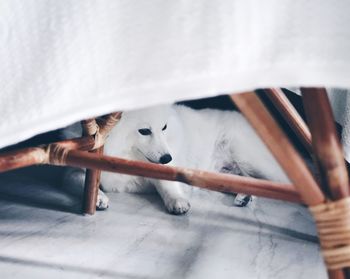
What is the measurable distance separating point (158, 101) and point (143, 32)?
66 millimetres

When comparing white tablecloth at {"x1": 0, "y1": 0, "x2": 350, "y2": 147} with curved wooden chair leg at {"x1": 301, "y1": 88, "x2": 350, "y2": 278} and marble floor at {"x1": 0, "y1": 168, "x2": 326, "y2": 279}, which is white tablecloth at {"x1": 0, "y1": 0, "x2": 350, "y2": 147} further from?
marble floor at {"x1": 0, "y1": 168, "x2": 326, "y2": 279}

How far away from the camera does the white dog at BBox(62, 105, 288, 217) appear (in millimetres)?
1273

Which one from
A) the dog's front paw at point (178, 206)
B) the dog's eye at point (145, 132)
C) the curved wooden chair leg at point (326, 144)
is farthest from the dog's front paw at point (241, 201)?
the curved wooden chair leg at point (326, 144)

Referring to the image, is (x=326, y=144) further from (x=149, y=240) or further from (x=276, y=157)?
(x=149, y=240)

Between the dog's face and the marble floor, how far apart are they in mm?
184

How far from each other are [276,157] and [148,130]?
99cm

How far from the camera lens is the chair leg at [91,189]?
3.36 feet

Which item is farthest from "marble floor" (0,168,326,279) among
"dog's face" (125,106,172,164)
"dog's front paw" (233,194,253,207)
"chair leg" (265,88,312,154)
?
"chair leg" (265,88,312,154)

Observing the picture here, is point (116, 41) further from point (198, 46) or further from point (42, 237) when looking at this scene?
point (42, 237)

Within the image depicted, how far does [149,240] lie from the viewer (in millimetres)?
916

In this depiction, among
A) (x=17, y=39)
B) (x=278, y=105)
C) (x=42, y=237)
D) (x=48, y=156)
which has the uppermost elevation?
(x=17, y=39)

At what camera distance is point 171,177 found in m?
0.56

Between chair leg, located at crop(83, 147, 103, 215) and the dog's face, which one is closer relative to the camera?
chair leg, located at crop(83, 147, 103, 215)

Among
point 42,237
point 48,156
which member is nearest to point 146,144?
point 42,237
